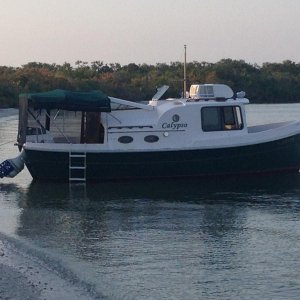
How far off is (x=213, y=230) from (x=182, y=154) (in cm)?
A: 611

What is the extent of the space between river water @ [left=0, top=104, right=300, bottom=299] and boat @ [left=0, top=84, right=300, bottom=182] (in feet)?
1.14

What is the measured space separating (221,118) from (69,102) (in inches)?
144

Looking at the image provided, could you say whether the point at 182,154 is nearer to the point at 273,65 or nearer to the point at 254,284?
the point at 254,284

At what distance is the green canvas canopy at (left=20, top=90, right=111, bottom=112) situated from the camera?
21.9 m

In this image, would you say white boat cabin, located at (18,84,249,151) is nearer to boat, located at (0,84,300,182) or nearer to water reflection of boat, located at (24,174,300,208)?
boat, located at (0,84,300,182)

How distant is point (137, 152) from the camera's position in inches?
864

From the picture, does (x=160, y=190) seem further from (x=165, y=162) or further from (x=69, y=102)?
(x=69, y=102)

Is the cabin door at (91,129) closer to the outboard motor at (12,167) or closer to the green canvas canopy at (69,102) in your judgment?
the green canvas canopy at (69,102)

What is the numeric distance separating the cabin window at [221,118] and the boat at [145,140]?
0.02 metres

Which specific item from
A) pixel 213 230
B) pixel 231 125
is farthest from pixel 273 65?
pixel 213 230

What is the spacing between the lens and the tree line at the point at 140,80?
2827 inches

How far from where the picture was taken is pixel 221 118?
2258 cm

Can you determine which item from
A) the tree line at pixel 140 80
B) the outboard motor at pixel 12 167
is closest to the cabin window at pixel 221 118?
the outboard motor at pixel 12 167

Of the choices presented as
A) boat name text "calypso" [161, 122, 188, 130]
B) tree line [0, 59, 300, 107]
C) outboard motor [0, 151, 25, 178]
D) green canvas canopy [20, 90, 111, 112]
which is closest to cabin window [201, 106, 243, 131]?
boat name text "calypso" [161, 122, 188, 130]
